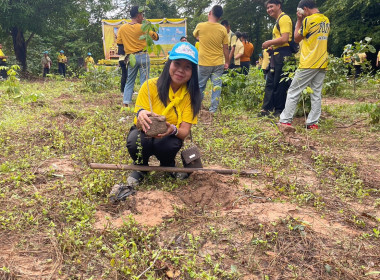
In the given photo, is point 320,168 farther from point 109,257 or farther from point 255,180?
point 109,257

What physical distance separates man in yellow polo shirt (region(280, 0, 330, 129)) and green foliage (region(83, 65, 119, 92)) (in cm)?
541

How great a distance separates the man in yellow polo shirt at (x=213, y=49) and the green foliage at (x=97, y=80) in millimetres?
3825

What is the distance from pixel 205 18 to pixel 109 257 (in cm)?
2687

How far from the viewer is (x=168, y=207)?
2.09 metres

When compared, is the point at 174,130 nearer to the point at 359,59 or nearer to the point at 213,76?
the point at 213,76

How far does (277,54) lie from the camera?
4.72 m

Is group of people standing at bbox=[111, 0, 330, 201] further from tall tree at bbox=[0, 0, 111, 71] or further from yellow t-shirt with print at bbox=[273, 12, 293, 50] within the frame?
tall tree at bbox=[0, 0, 111, 71]

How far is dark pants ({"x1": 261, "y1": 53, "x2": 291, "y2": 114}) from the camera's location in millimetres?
4742

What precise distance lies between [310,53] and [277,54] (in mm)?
738

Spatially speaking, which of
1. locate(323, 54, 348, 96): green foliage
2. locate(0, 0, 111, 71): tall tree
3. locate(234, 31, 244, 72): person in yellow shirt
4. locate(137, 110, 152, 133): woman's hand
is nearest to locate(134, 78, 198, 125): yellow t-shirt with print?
locate(137, 110, 152, 133): woman's hand

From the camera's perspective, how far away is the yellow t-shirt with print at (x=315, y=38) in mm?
3959

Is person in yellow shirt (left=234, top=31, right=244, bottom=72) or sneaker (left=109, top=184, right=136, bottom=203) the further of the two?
person in yellow shirt (left=234, top=31, right=244, bottom=72)

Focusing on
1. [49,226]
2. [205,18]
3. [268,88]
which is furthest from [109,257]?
[205,18]

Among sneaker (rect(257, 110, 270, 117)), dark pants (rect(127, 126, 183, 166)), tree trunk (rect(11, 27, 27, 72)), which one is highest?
tree trunk (rect(11, 27, 27, 72))
